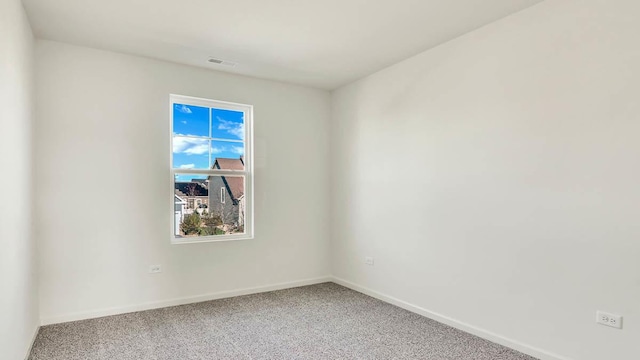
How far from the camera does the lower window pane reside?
411 centimetres

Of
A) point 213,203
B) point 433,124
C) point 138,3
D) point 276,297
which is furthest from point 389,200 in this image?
A: point 138,3

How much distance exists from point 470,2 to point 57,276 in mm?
4214

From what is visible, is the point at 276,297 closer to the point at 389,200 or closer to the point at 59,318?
the point at 389,200

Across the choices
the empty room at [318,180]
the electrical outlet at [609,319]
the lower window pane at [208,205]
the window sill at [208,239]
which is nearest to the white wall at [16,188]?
the empty room at [318,180]

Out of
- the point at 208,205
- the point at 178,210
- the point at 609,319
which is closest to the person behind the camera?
the point at 609,319

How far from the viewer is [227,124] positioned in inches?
175

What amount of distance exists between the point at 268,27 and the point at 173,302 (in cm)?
294

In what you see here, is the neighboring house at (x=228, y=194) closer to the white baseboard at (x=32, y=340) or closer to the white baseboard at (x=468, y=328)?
the white baseboard at (x=468, y=328)

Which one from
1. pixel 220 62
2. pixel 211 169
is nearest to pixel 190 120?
pixel 211 169

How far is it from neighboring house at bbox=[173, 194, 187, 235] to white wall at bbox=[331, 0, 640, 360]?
87.4 inches

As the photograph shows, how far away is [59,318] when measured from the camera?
3.38 meters

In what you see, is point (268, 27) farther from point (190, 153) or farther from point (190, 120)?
point (190, 153)

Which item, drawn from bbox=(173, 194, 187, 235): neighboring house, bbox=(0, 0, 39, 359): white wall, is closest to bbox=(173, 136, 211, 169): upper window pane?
bbox=(173, 194, 187, 235): neighboring house

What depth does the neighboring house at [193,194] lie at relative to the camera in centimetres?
411
